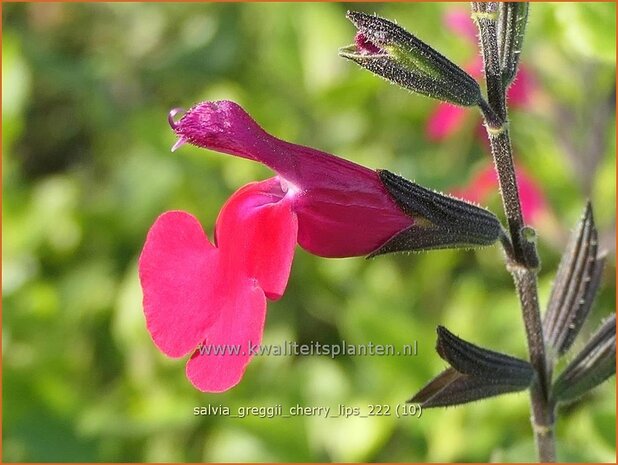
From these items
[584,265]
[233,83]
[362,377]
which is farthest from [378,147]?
[584,265]

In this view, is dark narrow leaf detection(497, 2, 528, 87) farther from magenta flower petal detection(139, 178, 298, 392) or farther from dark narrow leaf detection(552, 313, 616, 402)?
dark narrow leaf detection(552, 313, 616, 402)

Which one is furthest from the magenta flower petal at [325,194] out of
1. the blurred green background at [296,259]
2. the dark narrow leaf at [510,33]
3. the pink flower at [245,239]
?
the blurred green background at [296,259]

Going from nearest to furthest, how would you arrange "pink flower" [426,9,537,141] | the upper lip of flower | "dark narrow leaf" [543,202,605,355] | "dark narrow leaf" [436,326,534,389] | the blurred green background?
the upper lip of flower, "dark narrow leaf" [436,326,534,389], "dark narrow leaf" [543,202,605,355], the blurred green background, "pink flower" [426,9,537,141]

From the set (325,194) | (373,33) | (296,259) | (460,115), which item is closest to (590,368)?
(325,194)

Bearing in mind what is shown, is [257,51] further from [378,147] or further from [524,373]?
[524,373]

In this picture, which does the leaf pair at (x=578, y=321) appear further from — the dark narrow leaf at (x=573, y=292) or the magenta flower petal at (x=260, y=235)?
the magenta flower petal at (x=260, y=235)

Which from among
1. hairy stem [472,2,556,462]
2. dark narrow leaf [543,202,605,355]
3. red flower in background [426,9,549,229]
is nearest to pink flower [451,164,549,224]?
red flower in background [426,9,549,229]
